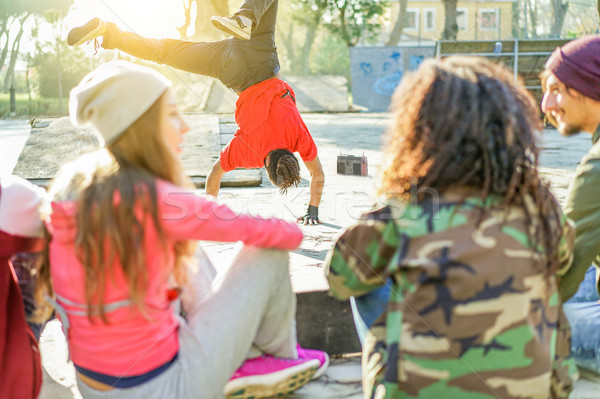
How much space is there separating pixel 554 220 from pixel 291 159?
115 inches

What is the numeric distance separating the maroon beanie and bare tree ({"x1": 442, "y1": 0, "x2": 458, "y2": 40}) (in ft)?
72.3

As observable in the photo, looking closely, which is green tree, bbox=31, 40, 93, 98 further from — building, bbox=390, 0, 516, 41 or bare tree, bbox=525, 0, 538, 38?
building, bbox=390, 0, 516, 41

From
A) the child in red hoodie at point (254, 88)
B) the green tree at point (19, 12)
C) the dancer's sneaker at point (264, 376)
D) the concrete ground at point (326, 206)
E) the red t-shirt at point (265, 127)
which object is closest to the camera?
the dancer's sneaker at point (264, 376)

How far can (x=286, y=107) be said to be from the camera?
462cm

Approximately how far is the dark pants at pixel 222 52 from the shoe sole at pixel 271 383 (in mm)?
2934

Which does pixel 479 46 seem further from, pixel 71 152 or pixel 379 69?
pixel 71 152

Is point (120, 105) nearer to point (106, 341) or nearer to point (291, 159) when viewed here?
point (106, 341)

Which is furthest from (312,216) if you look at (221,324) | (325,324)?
(221,324)

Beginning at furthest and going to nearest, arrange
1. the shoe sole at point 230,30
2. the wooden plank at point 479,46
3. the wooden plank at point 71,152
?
the wooden plank at point 479,46, the wooden plank at point 71,152, the shoe sole at point 230,30

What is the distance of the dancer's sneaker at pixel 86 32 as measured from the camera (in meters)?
4.05

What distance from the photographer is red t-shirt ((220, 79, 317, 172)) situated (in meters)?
4.57

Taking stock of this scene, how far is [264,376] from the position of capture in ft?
6.21

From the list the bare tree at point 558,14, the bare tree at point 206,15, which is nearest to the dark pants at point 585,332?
the bare tree at point 206,15

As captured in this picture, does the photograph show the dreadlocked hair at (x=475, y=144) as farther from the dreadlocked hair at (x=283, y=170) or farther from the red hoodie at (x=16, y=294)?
the dreadlocked hair at (x=283, y=170)
